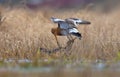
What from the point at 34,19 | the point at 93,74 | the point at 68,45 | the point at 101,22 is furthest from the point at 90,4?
the point at 93,74

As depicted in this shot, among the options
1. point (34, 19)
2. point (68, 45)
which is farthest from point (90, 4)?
point (68, 45)

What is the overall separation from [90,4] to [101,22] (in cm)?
48

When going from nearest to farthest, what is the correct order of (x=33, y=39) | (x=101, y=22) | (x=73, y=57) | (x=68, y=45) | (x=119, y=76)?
(x=119, y=76)
(x=73, y=57)
(x=68, y=45)
(x=33, y=39)
(x=101, y=22)

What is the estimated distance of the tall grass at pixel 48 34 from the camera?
11.1 m

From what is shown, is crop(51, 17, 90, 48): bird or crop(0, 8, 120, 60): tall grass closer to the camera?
crop(51, 17, 90, 48): bird

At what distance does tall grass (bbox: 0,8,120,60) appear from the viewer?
36.5 feet

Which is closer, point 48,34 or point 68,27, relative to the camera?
point 68,27

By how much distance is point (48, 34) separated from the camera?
Result: 1309cm

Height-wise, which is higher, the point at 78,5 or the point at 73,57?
the point at 78,5

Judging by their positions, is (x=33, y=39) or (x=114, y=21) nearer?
(x=33, y=39)

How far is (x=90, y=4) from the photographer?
14617mm

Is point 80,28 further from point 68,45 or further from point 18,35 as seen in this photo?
point 68,45

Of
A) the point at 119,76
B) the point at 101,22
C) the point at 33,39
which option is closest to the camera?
the point at 119,76

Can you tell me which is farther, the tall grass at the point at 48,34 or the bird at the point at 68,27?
the tall grass at the point at 48,34
